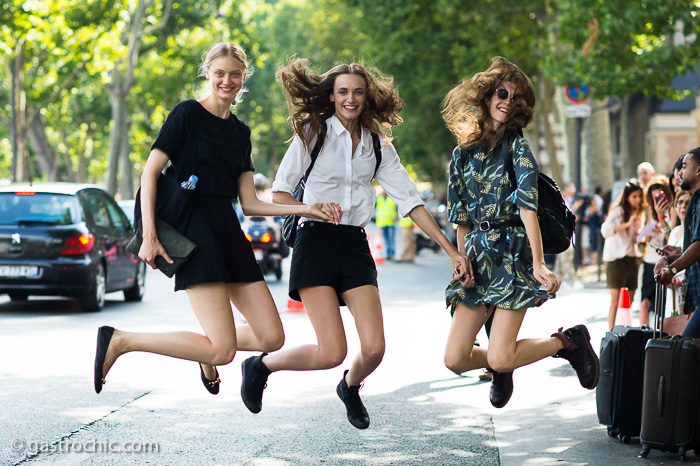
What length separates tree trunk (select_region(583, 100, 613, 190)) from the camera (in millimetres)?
26484

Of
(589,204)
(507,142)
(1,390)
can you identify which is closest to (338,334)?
(507,142)

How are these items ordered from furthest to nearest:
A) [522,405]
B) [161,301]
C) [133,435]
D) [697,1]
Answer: [697,1] → [161,301] → [522,405] → [133,435]

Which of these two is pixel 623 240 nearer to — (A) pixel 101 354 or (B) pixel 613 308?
(B) pixel 613 308

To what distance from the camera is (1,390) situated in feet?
25.2

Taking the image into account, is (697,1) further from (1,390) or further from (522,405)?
(1,390)

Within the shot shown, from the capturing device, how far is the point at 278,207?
535 cm

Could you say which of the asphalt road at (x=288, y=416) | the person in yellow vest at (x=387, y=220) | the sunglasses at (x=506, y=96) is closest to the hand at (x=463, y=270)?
the sunglasses at (x=506, y=96)

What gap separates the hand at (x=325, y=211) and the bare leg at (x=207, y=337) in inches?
22.8

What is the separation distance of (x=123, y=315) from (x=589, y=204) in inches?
486

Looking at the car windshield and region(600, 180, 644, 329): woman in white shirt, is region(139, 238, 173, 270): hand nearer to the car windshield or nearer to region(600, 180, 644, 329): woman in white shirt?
region(600, 180, 644, 329): woman in white shirt

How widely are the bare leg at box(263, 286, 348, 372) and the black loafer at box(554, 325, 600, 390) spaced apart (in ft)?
4.11

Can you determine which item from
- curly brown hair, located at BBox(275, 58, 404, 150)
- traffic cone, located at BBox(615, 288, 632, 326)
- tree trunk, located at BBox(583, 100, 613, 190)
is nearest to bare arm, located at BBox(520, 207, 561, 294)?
curly brown hair, located at BBox(275, 58, 404, 150)

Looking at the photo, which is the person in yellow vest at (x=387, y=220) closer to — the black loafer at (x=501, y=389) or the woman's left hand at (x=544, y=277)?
the black loafer at (x=501, y=389)

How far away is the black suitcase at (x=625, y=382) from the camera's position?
6234mm
